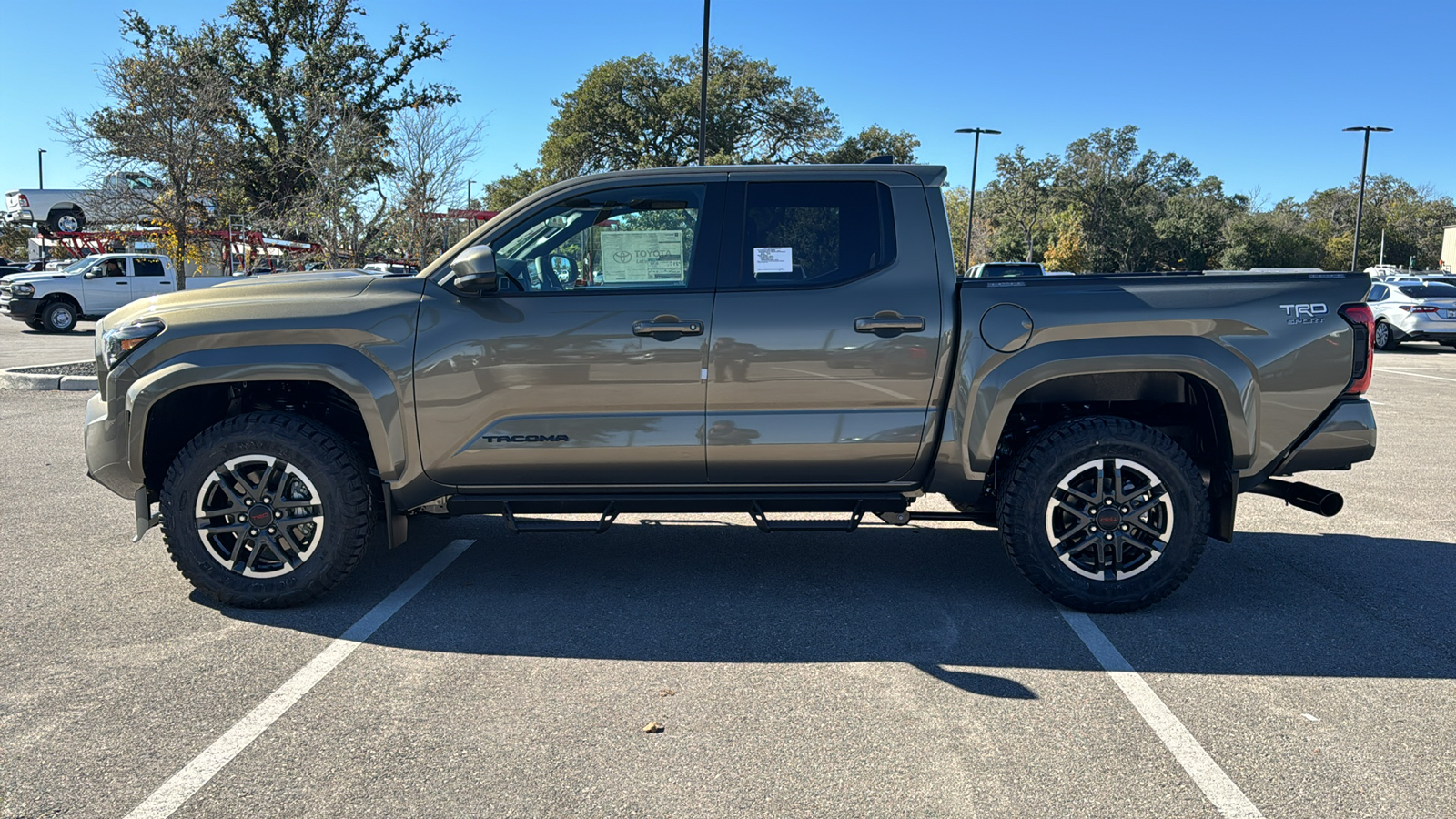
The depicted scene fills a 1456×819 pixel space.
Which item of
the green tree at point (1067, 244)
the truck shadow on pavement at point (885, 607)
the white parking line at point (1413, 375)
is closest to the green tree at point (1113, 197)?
the green tree at point (1067, 244)

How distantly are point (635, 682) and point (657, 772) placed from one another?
2.31 feet

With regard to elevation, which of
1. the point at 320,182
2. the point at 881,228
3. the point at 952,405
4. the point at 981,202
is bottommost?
the point at 952,405

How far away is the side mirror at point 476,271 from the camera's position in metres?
→ 4.24

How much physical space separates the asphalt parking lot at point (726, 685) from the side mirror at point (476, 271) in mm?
1457

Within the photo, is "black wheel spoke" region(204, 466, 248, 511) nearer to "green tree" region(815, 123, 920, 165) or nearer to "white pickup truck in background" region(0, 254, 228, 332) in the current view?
"white pickup truck in background" region(0, 254, 228, 332)

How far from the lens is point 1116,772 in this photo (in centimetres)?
314

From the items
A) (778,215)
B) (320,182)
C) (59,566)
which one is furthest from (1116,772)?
(320,182)

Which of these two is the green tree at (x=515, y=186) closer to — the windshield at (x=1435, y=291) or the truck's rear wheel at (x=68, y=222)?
the truck's rear wheel at (x=68, y=222)

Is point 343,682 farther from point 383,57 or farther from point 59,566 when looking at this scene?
point 383,57

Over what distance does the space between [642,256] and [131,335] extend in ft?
7.45

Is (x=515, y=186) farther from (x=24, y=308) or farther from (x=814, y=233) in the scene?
(x=814, y=233)

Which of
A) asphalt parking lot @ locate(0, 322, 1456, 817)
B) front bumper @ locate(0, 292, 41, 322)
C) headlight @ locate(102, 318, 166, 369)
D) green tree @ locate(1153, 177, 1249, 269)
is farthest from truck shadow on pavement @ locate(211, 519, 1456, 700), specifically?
green tree @ locate(1153, 177, 1249, 269)

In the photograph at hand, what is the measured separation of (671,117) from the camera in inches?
1953

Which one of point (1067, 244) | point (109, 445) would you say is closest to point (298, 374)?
point (109, 445)
